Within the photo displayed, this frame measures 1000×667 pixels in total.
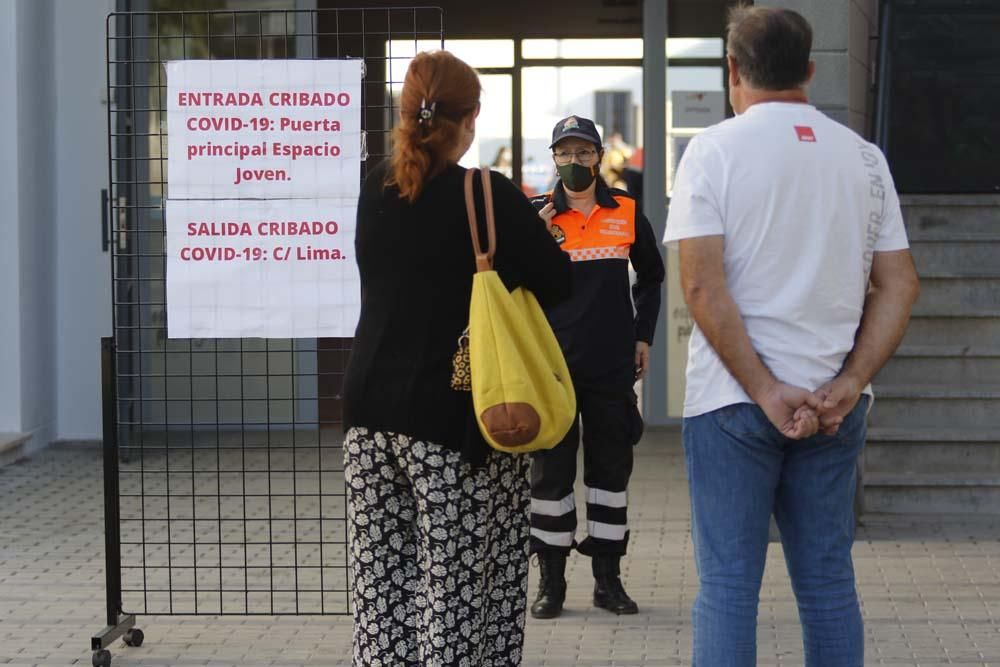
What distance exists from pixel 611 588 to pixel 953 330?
3213 millimetres

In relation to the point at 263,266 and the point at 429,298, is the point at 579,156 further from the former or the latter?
the point at 429,298

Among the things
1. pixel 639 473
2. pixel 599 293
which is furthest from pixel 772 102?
pixel 639 473

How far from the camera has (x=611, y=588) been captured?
6.04m

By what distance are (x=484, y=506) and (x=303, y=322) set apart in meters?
1.78

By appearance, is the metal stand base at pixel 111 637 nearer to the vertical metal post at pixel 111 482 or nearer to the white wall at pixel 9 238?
the vertical metal post at pixel 111 482

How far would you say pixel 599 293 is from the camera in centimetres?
586

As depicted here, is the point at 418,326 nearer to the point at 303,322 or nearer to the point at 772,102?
the point at 772,102

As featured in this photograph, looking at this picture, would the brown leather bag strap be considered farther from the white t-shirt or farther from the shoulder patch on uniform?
the shoulder patch on uniform

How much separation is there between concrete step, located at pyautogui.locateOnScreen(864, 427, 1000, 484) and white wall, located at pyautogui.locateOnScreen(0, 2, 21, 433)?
535 cm

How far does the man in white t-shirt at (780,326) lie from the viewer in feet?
11.8

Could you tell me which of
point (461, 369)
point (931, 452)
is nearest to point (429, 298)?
point (461, 369)

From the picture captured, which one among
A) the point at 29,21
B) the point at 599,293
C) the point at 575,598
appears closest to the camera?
the point at 599,293

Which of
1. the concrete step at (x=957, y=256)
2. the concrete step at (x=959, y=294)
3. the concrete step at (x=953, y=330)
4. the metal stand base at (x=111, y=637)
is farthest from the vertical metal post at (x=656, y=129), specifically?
the metal stand base at (x=111, y=637)

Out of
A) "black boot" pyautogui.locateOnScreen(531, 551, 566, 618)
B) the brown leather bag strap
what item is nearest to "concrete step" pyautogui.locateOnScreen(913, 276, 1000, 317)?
"black boot" pyautogui.locateOnScreen(531, 551, 566, 618)
